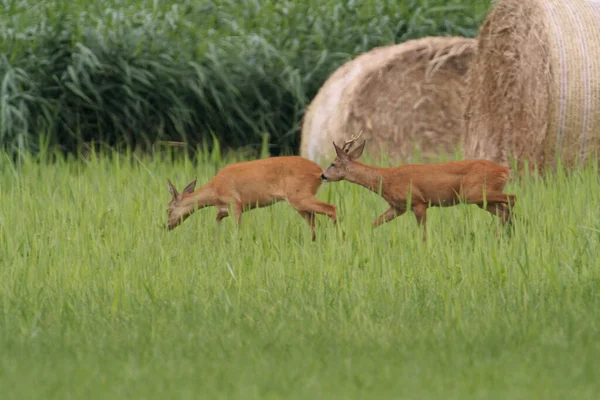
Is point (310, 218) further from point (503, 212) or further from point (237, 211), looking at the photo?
point (503, 212)

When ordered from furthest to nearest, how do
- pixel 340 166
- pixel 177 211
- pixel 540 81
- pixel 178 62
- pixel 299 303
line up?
1. pixel 178 62
2. pixel 540 81
3. pixel 177 211
4. pixel 340 166
5. pixel 299 303

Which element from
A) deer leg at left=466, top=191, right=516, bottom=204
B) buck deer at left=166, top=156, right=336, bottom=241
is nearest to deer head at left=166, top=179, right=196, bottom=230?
buck deer at left=166, top=156, right=336, bottom=241

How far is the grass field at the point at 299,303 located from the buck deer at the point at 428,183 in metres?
0.12

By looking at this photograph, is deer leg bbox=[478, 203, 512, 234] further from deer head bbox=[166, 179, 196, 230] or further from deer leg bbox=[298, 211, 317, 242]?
deer head bbox=[166, 179, 196, 230]

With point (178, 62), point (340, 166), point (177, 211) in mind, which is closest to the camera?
point (340, 166)

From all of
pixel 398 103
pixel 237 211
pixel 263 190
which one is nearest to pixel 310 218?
pixel 263 190

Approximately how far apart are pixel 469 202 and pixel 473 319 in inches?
73.9

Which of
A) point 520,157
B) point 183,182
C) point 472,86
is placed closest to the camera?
point 183,182

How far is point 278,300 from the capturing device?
496 cm

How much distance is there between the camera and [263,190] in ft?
21.6

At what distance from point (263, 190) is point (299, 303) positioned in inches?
68.8

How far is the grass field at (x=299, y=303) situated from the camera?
146 inches

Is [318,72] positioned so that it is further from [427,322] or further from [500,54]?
[427,322]

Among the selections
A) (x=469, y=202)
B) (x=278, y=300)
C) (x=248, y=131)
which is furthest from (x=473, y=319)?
(x=248, y=131)
